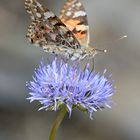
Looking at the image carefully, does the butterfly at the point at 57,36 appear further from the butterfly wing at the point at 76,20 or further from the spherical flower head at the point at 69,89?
the spherical flower head at the point at 69,89

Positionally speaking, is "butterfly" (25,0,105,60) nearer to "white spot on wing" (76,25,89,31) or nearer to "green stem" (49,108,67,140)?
"white spot on wing" (76,25,89,31)

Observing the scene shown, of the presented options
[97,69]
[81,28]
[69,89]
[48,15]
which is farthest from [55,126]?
[97,69]

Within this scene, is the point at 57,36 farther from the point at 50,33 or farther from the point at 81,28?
the point at 81,28

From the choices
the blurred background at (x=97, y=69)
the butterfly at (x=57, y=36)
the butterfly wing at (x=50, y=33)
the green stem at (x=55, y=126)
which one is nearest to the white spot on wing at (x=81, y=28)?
the butterfly at (x=57, y=36)

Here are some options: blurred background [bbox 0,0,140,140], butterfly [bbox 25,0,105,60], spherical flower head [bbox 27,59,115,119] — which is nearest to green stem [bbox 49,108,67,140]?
spherical flower head [bbox 27,59,115,119]

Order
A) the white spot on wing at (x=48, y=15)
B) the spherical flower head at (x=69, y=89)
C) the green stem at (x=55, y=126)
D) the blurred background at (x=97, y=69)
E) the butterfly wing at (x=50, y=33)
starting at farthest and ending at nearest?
1. the blurred background at (x=97, y=69)
2. the butterfly wing at (x=50, y=33)
3. the white spot on wing at (x=48, y=15)
4. the spherical flower head at (x=69, y=89)
5. the green stem at (x=55, y=126)
